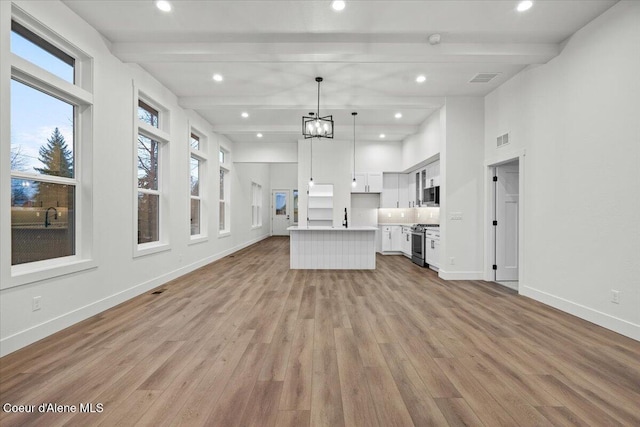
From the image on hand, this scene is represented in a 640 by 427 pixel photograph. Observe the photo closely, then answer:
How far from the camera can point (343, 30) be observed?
343 cm

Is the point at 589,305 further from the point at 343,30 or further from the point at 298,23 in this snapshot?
the point at 298,23

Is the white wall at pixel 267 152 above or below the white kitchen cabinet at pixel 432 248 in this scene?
above

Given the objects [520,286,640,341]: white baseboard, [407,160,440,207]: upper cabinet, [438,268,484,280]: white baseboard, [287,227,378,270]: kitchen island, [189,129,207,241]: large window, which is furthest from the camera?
[407,160,440,207]: upper cabinet

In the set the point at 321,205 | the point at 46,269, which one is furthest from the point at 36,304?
the point at 321,205

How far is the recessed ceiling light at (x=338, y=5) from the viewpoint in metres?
2.92

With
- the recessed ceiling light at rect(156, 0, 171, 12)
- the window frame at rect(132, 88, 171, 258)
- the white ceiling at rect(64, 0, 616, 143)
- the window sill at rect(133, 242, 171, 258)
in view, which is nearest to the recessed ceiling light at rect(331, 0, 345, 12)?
the white ceiling at rect(64, 0, 616, 143)

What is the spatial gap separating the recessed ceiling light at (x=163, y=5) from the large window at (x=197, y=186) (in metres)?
3.32

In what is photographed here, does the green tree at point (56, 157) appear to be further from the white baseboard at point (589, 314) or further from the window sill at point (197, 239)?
the white baseboard at point (589, 314)

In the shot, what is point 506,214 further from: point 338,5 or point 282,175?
point 282,175

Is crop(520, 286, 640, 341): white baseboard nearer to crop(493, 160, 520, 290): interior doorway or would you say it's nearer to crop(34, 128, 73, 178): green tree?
crop(493, 160, 520, 290): interior doorway

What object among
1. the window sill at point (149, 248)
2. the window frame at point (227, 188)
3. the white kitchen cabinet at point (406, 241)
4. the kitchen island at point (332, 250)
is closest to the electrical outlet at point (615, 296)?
the kitchen island at point (332, 250)

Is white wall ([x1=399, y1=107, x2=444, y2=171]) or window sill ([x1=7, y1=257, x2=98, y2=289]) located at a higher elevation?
white wall ([x1=399, y1=107, x2=444, y2=171])

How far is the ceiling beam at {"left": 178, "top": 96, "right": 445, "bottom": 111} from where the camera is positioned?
5273mm

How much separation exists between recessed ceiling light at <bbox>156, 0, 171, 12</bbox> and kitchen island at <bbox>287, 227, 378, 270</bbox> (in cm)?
408
